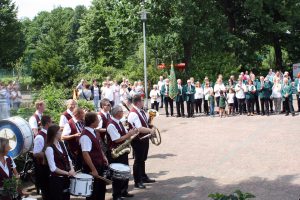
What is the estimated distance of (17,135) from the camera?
31.4 feet

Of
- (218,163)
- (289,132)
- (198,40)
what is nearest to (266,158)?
(218,163)

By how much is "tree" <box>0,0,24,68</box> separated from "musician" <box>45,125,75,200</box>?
41.7 m

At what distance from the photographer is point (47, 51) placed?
1983 inches

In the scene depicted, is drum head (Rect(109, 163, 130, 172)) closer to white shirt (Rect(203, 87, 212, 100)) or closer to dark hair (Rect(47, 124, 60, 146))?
dark hair (Rect(47, 124, 60, 146))

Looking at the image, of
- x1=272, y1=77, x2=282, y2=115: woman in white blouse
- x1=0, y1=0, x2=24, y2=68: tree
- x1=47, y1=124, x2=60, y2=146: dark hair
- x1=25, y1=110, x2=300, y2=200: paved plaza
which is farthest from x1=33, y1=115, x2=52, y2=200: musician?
x1=0, y1=0, x2=24, y2=68: tree

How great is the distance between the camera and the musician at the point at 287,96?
20109 millimetres

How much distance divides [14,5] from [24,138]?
4573 centimetres

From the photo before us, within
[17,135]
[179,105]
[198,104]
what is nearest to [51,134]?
[17,135]

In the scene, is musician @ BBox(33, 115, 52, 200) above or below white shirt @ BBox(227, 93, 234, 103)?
below

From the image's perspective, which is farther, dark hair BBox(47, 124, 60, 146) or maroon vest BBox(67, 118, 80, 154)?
maroon vest BBox(67, 118, 80, 154)

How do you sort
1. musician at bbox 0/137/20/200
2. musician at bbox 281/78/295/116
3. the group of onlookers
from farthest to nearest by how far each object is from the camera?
the group of onlookers, musician at bbox 281/78/295/116, musician at bbox 0/137/20/200

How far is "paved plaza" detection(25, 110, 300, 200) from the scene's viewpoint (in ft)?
30.9

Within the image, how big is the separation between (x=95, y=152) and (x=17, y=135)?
2.54 meters

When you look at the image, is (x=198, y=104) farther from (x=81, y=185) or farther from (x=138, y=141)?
(x=81, y=185)
